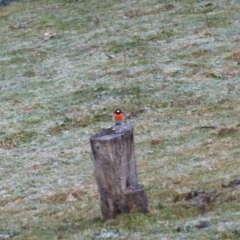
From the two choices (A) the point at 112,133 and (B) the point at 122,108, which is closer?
(A) the point at 112,133

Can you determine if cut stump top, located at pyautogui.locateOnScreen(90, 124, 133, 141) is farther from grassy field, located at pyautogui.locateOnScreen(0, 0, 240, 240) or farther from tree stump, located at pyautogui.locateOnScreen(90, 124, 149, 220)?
grassy field, located at pyautogui.locateOnScreen(0, 0, 240, 240)

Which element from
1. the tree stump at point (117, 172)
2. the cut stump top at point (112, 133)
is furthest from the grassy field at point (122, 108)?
the cut stump top at point (112, 133)

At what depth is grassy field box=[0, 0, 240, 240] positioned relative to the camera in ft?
27.6

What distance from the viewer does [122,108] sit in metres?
14.6

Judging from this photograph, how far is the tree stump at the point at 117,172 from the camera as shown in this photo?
802 centimetres

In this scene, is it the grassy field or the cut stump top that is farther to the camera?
the grassy field

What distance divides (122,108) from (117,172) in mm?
6581

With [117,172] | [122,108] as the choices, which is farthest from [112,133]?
[122,108]

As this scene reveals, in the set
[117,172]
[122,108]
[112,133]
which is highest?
[112,133]

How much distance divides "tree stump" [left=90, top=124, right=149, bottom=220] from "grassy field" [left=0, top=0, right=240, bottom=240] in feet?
0.64

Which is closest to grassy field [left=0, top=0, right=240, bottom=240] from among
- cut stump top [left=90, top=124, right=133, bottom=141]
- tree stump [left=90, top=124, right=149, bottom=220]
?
tree stump [left=90, top=124, right=149, bottom=220]

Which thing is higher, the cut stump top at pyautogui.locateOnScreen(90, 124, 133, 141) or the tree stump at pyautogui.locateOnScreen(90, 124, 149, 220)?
the cut stump top at pyautogui.locateOnScreen(90, 124, 133, 141)

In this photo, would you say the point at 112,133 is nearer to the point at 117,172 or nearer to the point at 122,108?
the point at 117,172

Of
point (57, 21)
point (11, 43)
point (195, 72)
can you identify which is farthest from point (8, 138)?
point (57, 21)
